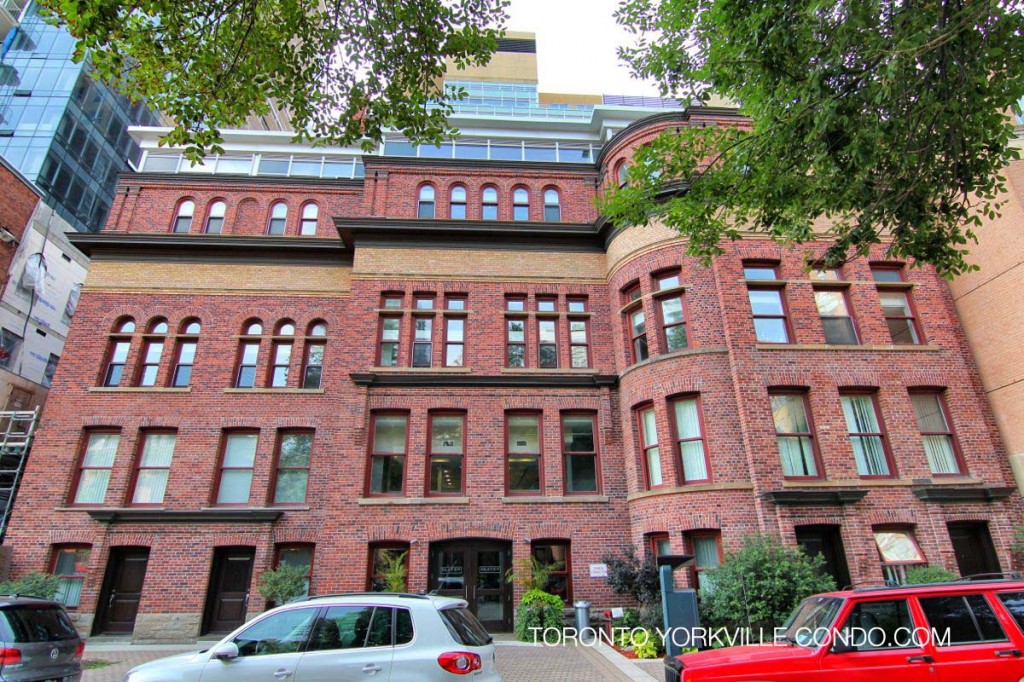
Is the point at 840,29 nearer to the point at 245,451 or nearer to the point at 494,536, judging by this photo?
the point at 494,536

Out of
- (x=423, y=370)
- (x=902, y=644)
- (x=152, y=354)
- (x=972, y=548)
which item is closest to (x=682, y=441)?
(x=972, y=548)

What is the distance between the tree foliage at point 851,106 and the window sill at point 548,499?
8.45 meters

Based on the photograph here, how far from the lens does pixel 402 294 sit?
58.3ft

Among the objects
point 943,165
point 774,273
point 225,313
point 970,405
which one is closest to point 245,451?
point 225,313

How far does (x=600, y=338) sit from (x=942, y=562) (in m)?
10.3

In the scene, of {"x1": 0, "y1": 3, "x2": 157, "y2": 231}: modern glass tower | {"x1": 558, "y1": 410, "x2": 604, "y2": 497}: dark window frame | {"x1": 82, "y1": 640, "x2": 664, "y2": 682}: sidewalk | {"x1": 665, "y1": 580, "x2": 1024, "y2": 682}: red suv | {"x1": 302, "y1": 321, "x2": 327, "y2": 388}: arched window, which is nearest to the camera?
{"x1": 665, "y1": 580, "x2": 1024, "y2": 682}: red suv

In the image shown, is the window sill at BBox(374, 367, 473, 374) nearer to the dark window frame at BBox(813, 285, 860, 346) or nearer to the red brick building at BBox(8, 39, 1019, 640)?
the red brick building at BBox(8, 39, 1019, 640)

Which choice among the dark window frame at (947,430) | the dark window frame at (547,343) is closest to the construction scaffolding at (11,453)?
the dark window frame at (547,343)

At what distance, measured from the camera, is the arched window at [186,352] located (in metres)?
17.5

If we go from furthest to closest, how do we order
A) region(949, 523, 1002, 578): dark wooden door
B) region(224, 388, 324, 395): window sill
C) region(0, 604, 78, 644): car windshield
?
1. region(224, 388, 324, 395): window sill
2. region(949, 523, 1002, 578): dark wooden door
3. region(0, 604, 78, 644): car windshield

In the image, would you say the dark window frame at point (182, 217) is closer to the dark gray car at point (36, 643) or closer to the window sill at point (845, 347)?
the dark gray car at point (36, 643)

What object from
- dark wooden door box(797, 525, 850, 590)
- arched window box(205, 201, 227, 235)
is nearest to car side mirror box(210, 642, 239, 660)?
dark wooden door box(797, 525, 850, 590)

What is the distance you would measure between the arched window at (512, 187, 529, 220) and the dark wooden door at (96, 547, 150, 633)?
15517 mm

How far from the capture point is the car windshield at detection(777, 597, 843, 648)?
5.95m
